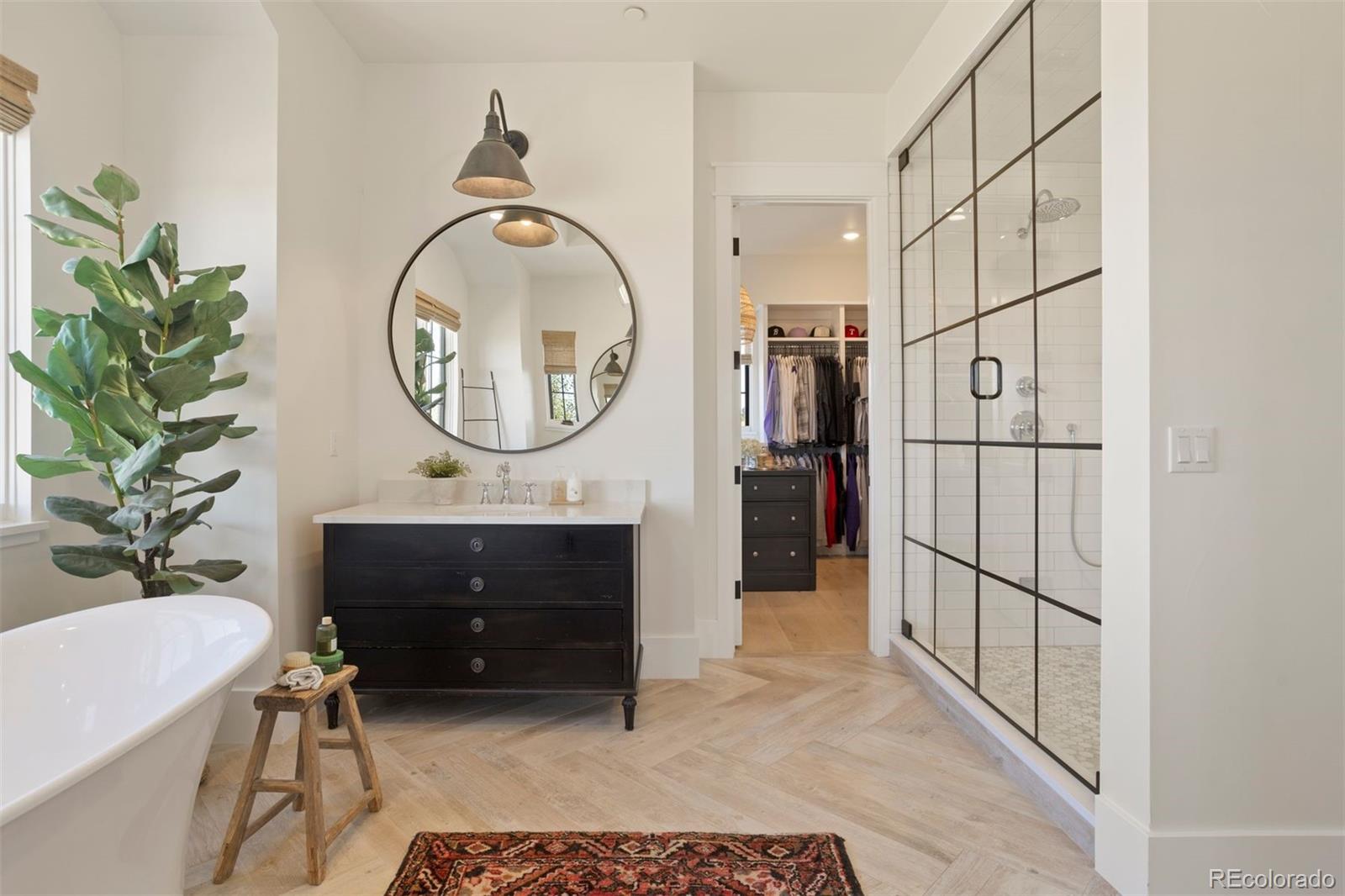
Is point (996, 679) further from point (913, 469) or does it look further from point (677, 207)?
point (677, 207)

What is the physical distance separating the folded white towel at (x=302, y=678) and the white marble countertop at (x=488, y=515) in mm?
737

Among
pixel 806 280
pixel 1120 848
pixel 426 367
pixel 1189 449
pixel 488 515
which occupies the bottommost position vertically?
pixel 1120 848

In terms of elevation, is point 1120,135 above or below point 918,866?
above

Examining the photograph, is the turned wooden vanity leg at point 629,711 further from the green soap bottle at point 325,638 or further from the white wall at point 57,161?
the white wall at point 57,161

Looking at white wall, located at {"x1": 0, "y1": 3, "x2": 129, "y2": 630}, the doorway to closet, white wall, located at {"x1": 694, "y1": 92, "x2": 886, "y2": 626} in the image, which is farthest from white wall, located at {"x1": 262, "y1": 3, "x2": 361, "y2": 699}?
the doorway to closet

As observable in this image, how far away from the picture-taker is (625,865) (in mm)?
1666

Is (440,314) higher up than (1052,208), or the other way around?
(1052,208)

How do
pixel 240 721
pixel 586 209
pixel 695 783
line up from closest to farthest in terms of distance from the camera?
pixel 695 783, pixel 240 721, pixel 586 209

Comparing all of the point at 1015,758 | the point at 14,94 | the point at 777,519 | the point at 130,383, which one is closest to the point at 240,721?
the point at 130,383

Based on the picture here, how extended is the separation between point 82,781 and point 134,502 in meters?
1.11

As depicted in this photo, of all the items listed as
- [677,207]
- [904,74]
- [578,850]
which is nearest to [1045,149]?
[904,74]

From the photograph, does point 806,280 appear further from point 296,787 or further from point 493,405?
point 296,787

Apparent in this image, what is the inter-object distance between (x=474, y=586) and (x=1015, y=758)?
1897 mm

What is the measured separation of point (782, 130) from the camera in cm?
325
